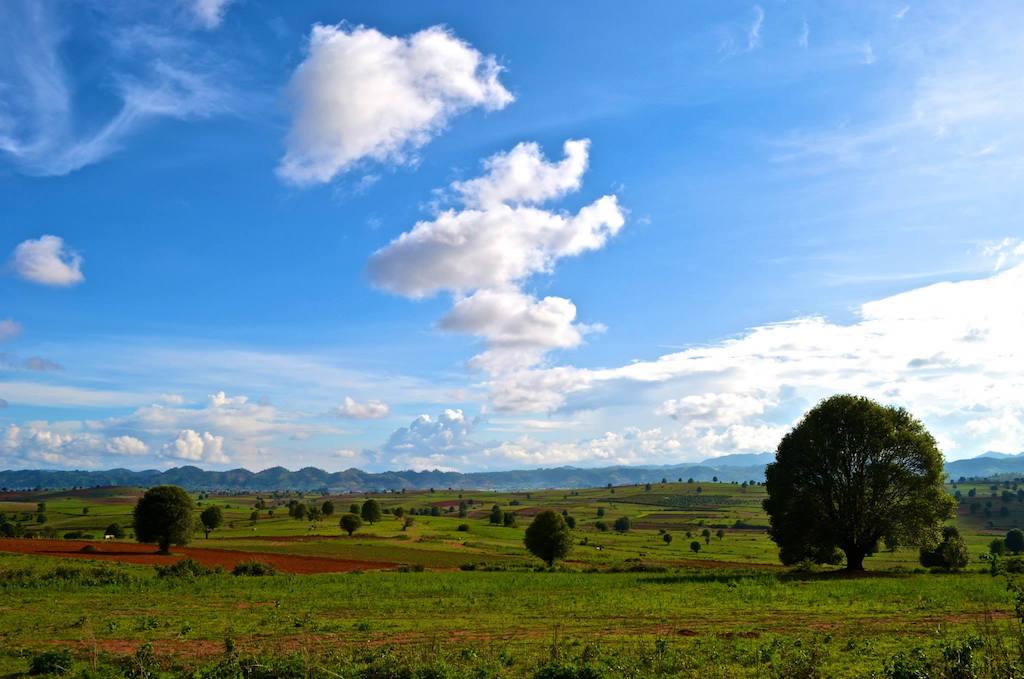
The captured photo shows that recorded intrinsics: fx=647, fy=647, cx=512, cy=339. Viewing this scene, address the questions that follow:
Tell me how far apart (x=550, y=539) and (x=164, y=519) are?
55755 millimetres

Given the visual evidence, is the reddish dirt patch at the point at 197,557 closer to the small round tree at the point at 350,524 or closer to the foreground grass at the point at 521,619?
the foreground grass at the point at 521,619

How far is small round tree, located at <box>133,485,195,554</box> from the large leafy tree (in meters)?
80.2

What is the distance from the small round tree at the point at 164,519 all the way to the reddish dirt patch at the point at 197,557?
2.13 meters

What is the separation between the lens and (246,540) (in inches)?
5069

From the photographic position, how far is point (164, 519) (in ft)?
304

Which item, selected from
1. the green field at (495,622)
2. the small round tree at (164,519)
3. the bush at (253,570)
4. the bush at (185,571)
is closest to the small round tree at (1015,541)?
the green field at (495,622)

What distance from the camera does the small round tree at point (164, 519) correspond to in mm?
92688

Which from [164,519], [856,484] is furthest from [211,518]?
[856,484]

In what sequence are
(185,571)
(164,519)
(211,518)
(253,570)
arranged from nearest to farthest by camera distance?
(185,571) < (253,570) < (164,519) < (211,518)

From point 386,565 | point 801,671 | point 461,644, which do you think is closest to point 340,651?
point 461,644

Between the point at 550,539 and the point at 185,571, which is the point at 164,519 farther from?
the point at 550,539

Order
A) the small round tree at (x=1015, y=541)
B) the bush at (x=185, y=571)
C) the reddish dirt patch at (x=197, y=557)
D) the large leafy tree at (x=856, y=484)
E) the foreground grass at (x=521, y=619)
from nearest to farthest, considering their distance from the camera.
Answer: the foreground grass at (x=521, y=619) → the large leafy tree at (x=856, y=484) → the bush at (x=185, y=571) → the reddish dirt patch at (x=197, y=557) → the small round tree at (x=1015, y=541)

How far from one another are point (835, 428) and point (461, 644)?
47.6 metres

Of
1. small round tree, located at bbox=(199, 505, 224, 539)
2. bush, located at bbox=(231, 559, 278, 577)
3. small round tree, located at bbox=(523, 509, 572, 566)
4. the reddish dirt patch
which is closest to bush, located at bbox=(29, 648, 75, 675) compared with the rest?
bush, located at bbox=(231, 559, 278, 577)
